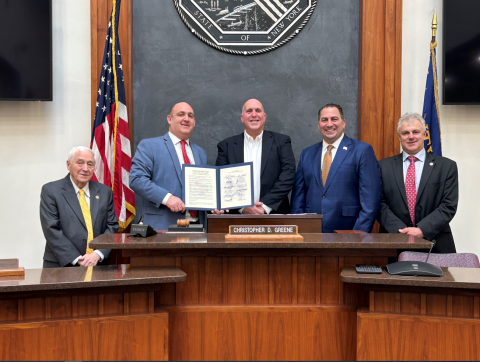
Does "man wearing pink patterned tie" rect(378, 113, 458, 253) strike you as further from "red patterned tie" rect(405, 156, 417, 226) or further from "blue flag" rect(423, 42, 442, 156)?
"blue flag" rect(423, 42, 442, 156)

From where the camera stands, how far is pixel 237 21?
4.64 meters

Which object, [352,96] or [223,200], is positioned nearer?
[223,200]

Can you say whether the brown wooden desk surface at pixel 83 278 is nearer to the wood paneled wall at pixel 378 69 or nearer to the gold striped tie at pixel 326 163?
the gold striped tie at pixel 326 163

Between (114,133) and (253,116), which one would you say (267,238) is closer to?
(253,116)

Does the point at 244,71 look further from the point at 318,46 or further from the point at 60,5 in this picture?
the point at 60,5

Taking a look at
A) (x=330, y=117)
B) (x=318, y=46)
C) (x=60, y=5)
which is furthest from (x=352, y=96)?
(x=60, y=5)

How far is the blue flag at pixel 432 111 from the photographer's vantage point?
4.29 meters

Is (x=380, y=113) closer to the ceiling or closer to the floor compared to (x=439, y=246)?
closer to the ceiling

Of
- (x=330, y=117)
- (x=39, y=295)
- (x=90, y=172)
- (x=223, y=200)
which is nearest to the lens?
(x=39, y=295)

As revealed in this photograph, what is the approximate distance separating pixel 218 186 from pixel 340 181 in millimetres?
1057

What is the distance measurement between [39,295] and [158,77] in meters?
2.90

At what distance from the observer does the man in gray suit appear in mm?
3234

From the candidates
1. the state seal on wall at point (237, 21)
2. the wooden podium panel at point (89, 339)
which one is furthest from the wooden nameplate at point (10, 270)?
the state seal on wall at point (237, 21)

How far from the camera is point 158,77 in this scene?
4664mm
